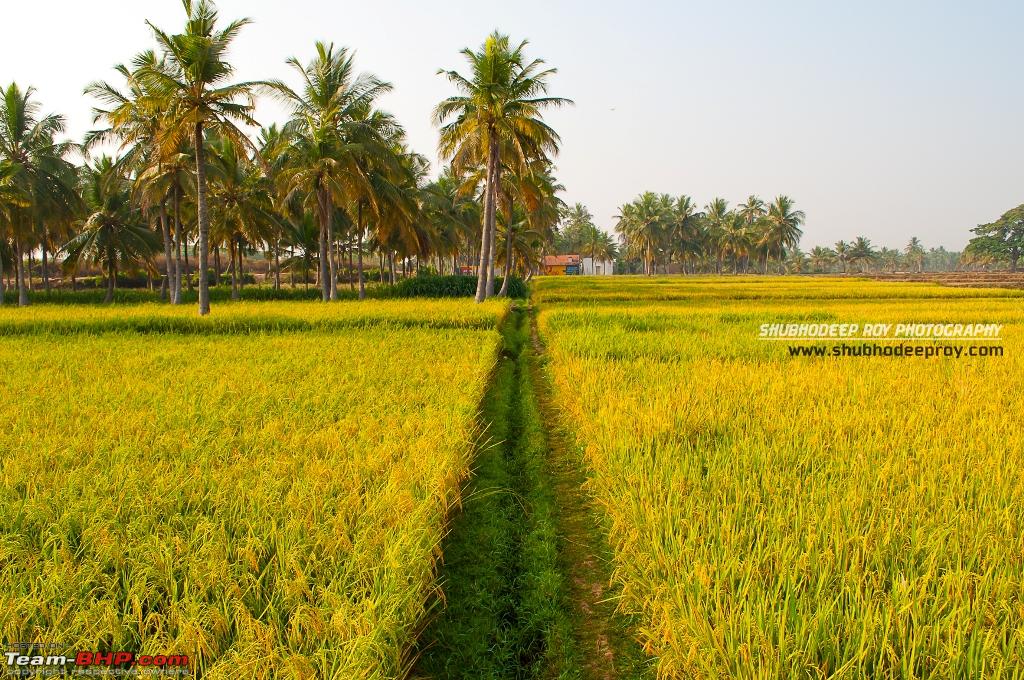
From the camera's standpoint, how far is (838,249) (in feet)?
332

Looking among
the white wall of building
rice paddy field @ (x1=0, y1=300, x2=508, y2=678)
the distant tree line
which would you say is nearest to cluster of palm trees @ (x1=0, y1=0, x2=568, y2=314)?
rice paddy field @ (x1=0, y1=300, x2=508, y2=678)

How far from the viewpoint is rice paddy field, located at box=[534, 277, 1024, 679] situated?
1.91m

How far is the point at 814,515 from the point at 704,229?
75.7 metres

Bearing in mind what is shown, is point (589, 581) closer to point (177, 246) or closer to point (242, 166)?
point (177, 246)

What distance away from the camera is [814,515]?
274cm

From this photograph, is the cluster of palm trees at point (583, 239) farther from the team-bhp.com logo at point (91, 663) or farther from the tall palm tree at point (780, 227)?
the team-bhp.com logo at point (91, 663)

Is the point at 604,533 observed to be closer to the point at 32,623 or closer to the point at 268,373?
the point at 32,623

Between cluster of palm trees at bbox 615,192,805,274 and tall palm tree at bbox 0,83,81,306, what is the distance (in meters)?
53.8

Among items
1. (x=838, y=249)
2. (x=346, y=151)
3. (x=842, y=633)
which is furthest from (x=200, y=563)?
(x=838, y=249)

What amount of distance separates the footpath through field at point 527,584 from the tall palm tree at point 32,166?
23730 millimetres

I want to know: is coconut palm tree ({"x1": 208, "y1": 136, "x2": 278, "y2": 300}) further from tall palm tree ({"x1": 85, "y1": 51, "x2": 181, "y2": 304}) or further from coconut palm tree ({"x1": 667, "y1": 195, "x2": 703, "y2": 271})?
coconut palm tree ({"x1": 667, "y1": 195, "x2": 703, "y2": 271})

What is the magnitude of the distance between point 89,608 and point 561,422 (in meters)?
4.75

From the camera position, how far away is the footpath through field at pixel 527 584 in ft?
8.49

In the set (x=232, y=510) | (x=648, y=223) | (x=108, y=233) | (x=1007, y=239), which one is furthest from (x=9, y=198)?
(x=1007, y=239)
